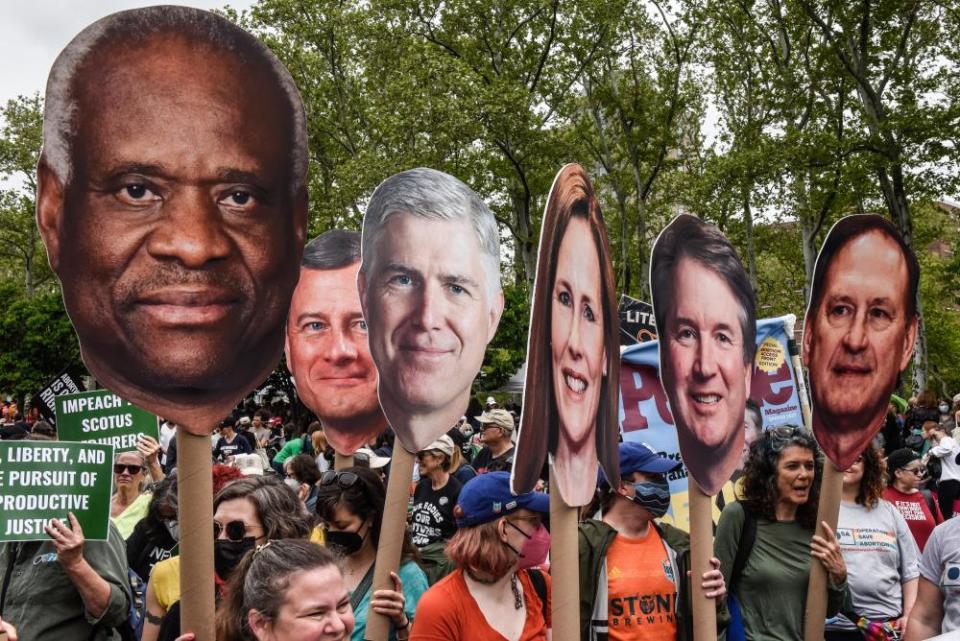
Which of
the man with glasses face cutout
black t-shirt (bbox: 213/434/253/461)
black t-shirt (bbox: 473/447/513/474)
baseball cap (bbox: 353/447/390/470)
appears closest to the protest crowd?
baseball cap (bbox: 353/447/390/470)

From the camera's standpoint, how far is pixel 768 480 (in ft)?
15.9

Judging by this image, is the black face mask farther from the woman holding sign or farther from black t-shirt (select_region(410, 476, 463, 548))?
black t-shirt (select_region(410, 476, 463, 548))

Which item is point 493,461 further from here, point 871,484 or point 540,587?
point 540,587

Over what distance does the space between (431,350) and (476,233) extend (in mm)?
559

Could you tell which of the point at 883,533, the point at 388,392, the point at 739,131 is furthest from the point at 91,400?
the point at 739,131

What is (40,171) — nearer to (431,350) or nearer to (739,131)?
(431,350)

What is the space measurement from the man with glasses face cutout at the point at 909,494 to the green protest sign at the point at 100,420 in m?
4.94

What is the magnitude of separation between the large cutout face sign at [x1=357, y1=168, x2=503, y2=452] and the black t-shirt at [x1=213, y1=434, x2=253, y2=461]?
907cm

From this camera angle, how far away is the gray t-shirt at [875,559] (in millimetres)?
5254

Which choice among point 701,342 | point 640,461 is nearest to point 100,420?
point 640,461

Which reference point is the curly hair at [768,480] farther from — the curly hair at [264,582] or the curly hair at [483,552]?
the curly hair at [264,582]

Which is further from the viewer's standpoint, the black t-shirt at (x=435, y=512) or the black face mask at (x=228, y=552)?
the black t-shirt at (x=435, y=512)

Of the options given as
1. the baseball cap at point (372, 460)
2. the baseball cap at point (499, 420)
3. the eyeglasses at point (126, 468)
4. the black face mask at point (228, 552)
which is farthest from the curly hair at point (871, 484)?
the eyeglasses at point (126, 468)

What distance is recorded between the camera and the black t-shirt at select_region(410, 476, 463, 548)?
6.79 metres
